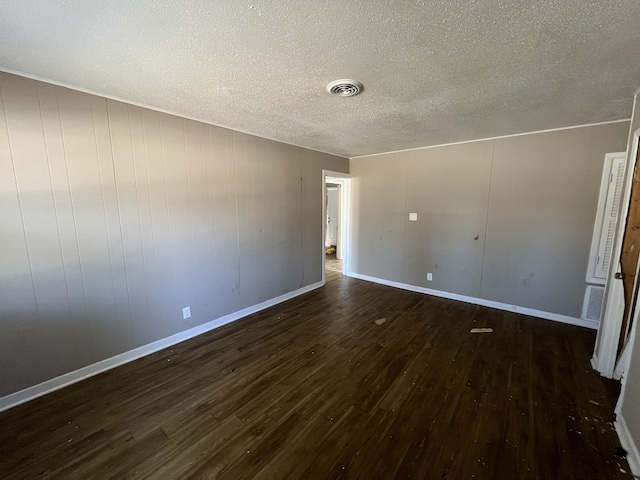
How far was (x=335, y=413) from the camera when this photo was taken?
1794 millimetres

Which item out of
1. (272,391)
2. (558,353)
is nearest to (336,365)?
(272,391)

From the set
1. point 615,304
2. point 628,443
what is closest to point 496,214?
point 615,304

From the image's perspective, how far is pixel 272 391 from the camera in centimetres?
202

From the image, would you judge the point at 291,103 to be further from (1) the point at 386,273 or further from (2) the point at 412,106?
(1) the point at 386,273

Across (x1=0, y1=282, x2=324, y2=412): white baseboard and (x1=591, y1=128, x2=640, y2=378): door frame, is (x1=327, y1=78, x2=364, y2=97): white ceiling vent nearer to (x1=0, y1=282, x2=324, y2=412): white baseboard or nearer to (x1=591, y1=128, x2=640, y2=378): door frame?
(x1=591, y1=128, x2=640, y2=378): door frame

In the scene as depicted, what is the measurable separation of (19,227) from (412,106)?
3310mm

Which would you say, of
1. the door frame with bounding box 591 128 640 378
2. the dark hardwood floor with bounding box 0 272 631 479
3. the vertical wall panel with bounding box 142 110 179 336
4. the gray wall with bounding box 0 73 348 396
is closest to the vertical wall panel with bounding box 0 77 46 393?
the gray wall with bounding box 0 73 348 396

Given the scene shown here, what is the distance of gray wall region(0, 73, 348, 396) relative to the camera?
1800 millimetres

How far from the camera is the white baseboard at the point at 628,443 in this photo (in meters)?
1.39

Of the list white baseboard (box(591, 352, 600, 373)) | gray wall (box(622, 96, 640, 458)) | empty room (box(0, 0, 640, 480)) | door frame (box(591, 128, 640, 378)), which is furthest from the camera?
white baseboard (box(591, 352, 600, 373))

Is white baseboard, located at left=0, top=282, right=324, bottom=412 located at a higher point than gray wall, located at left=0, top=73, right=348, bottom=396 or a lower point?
lower

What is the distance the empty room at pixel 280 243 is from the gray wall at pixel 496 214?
0.03 m

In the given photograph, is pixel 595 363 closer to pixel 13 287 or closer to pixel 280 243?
pixel 280 243

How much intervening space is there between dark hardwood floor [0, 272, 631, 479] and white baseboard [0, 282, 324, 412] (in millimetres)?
67
